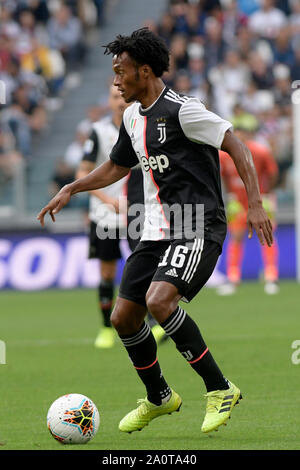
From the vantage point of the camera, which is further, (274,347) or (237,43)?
(237,43)

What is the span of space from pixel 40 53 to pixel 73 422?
18096 millimetres

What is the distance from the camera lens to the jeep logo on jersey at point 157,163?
6191 millimetres

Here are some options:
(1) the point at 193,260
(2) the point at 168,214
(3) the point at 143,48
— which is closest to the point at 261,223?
(1) the point at 193,260

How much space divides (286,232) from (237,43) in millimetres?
5125

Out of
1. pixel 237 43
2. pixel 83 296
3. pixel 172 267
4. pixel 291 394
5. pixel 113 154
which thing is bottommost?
pixel 83 296

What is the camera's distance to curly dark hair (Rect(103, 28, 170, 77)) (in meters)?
6.18

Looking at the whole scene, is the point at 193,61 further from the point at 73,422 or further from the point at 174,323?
the point at 73,422

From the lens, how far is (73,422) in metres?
5.93

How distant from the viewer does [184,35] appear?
22.0m

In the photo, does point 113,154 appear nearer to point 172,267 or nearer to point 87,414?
point 172,267

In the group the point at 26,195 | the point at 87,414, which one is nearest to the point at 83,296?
the point at 26,195

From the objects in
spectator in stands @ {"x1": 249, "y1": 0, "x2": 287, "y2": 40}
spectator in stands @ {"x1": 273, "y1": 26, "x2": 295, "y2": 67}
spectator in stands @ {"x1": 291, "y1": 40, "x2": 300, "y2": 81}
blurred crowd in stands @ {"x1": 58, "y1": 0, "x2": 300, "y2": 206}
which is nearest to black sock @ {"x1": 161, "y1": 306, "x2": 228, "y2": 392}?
blurred crowd in stands @ {"x1": 58, "y1": 0, "x2": 300, "y2": 206}

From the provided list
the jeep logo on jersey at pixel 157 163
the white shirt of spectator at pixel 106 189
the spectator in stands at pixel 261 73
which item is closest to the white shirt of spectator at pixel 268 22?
the spectator in stands at pixel 261 73

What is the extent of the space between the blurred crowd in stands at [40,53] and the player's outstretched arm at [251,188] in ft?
48.6
